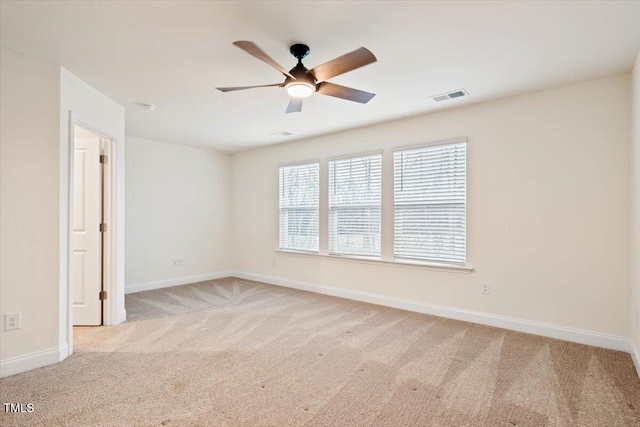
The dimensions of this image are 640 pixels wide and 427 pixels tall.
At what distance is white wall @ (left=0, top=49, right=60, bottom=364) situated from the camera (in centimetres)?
255

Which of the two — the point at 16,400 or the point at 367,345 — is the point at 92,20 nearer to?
the point at 16,400

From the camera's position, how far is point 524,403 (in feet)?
7.01

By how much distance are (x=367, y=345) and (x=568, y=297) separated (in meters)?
2.08

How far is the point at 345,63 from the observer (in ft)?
7.14

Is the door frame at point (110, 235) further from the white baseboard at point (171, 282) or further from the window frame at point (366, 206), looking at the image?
the window frame at point (366, 206)

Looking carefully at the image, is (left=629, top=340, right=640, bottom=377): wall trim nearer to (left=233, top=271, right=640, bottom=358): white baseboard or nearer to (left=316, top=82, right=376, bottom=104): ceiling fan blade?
(left=233, top=271, right=640, bottom=358): white baseboard

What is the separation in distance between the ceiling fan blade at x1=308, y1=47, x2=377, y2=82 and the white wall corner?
183 inches

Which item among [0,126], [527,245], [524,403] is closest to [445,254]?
[527,245]

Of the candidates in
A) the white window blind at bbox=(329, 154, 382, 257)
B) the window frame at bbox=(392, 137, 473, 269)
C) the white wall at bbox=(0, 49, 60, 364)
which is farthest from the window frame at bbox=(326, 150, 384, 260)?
the white wall at bbox=(0, 49, 60, 364)

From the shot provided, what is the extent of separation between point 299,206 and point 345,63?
3561 mm

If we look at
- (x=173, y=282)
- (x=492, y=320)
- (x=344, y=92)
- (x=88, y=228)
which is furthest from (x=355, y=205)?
(x=173, y=282)

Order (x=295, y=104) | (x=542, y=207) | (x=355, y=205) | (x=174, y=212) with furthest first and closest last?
(x=174, y=212)
(x=355, y=205)
(x=542, y=207)
(x=295, y=104)

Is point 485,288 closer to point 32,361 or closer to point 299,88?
point 299,88

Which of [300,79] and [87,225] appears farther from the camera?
[87,225]
